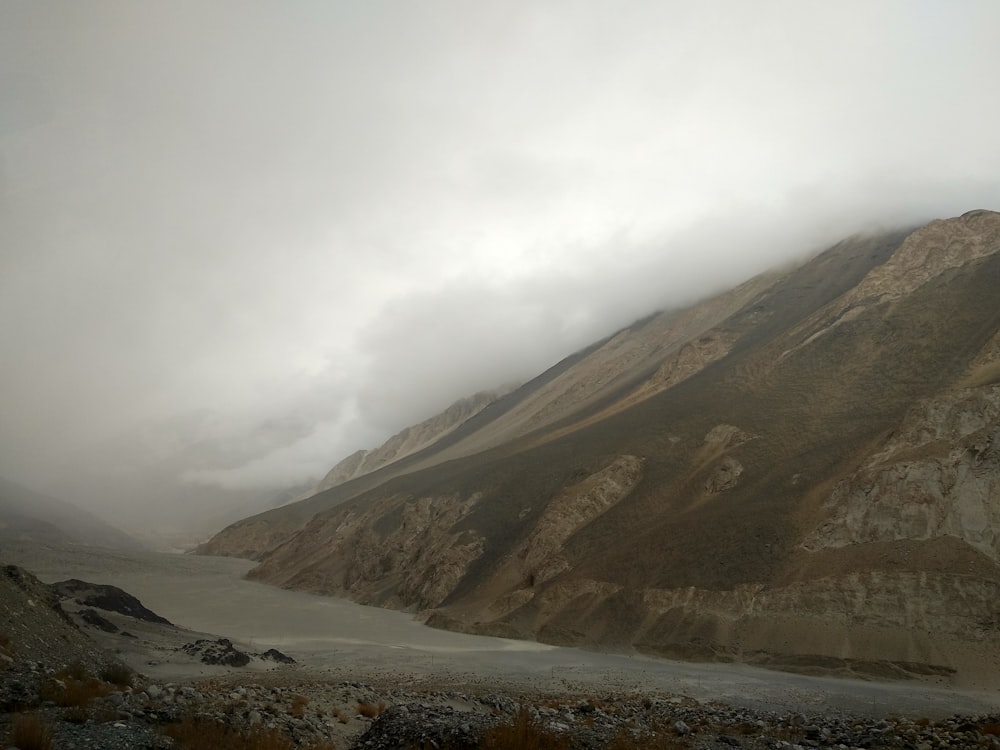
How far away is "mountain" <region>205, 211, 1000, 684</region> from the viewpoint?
33.5 meters

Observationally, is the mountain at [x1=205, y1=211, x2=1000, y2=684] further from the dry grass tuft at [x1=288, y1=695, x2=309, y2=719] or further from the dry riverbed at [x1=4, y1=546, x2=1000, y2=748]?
the dry grass tuft at [x1=288, y1=695, x2=309, y2=719]

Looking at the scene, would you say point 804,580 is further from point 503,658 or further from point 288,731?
point 288,731

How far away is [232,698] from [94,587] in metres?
40.0

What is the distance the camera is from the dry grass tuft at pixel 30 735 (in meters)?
8.41

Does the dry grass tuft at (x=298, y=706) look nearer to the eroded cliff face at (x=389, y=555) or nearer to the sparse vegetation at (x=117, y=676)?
the sparse vegetation at (x=117, y=676)

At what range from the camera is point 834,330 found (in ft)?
212

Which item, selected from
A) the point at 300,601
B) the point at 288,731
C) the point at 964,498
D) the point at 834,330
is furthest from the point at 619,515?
the point at 288,731

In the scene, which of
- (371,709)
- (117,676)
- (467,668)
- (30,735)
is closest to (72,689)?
(30,735)

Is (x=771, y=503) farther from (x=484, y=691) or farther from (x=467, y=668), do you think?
(x=484, y=691)

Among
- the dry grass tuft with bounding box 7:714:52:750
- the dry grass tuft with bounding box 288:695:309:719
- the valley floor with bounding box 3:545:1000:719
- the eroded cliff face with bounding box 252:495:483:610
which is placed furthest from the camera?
the eroded cliff face with bounding box 252:495:483:610

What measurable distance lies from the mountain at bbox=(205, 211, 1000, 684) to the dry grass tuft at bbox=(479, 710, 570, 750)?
25797 millimetres

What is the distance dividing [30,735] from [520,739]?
7.09 metres

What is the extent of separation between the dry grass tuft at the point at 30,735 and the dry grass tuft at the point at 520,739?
252 inches

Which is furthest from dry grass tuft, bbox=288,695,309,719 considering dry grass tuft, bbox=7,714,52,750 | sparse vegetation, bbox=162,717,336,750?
dry grass tuft, bbox=7,714,52,750
